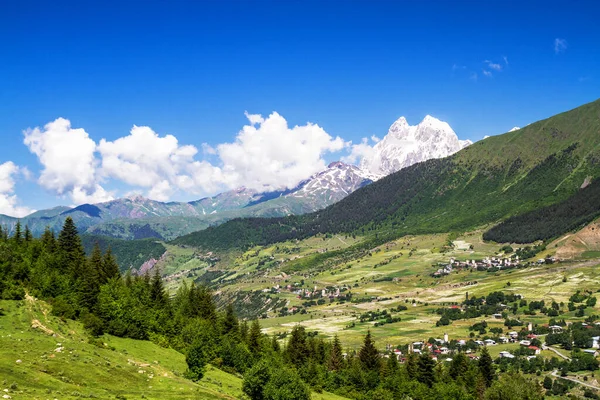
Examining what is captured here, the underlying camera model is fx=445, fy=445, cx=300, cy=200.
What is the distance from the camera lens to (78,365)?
5247 cm

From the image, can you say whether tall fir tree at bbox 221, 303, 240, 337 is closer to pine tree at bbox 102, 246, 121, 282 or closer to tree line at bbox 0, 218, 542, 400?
tree line at bbox 0, 218, 542, 400

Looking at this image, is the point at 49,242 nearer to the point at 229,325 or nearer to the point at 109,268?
the point at 109,268

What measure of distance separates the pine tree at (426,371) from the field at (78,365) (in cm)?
6090

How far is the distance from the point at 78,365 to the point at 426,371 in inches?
3808

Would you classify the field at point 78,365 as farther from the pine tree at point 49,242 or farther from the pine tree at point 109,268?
the pine tree at point 49,242

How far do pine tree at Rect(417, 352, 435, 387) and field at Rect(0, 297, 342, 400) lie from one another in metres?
60.9

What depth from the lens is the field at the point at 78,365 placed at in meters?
43.2

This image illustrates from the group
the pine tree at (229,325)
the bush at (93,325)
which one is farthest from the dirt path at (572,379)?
the bush at (93,325)

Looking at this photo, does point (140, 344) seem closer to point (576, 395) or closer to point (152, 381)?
point (152, 381)

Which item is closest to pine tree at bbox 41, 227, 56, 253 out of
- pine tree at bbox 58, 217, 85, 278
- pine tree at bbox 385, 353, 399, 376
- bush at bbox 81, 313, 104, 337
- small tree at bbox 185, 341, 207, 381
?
pine tree at bbox 58, 217, 85, 278

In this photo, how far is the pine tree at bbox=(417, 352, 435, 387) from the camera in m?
122

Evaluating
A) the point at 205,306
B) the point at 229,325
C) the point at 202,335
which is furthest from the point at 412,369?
the point at 202,335

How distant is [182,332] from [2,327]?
39.7 metres

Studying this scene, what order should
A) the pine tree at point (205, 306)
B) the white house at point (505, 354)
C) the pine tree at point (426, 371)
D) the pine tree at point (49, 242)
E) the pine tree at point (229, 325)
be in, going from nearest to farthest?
the pine tree at point (49, 242)
the pine tree at point (229, 325)
the pine tree at point (205, 306)
the pine tree at point (426, 371)
the white house at point (505, 354)
